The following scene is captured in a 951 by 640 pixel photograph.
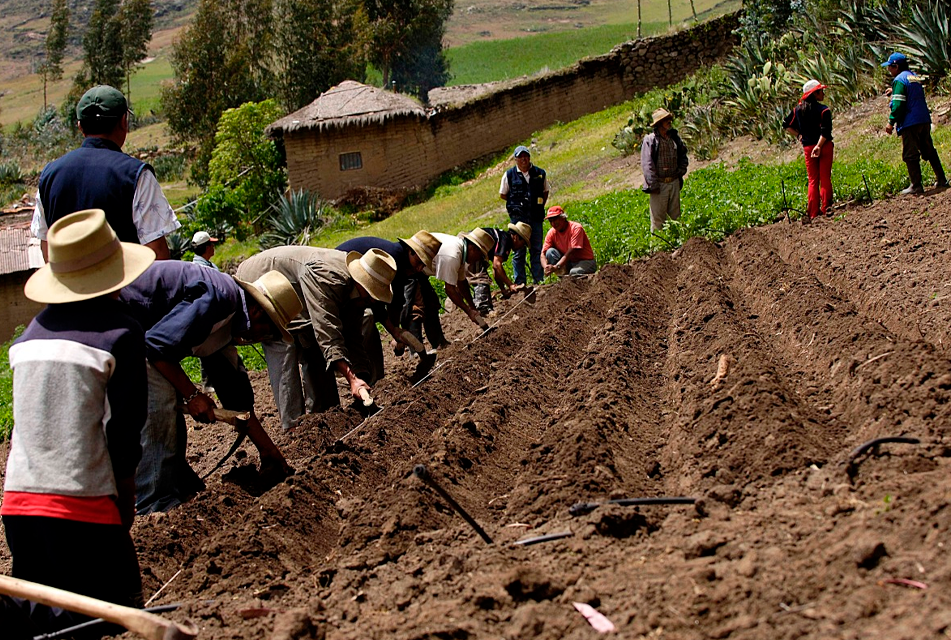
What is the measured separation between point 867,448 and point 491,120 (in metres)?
24.7

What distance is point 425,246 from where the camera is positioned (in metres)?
9.12

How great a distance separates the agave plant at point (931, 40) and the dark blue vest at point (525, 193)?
7067 millimetres

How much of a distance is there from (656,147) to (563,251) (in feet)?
5.47

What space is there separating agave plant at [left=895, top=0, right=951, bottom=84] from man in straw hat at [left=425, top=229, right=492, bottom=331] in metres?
9.34

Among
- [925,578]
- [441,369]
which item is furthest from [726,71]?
[925,578]

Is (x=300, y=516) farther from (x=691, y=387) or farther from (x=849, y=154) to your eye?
(x=849, y=154)

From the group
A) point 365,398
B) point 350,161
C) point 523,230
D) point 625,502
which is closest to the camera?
point 625,502

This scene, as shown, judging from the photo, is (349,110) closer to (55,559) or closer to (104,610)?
(55,559)

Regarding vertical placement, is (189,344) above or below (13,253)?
above

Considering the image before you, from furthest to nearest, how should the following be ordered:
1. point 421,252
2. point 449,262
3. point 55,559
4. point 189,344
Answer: point 449,262 < point 421,252 < point 189,344 < point 55,559

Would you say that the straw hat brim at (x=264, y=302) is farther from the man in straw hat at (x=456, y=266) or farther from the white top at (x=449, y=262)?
the white top at (x=449, y=262)

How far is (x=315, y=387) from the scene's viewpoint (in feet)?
26.1

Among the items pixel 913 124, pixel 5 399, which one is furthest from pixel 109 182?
pixel 5 399

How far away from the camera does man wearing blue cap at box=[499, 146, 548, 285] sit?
1277 cm
